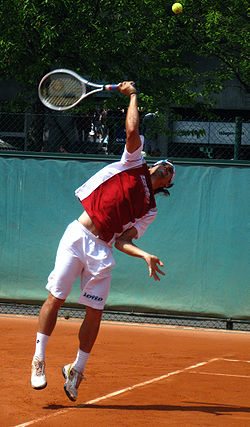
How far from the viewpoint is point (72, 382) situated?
4.62 metres

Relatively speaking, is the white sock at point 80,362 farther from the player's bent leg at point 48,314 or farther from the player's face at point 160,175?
the player's face at point 160,175

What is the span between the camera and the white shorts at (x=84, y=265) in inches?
185

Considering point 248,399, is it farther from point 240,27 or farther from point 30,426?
point 240,27

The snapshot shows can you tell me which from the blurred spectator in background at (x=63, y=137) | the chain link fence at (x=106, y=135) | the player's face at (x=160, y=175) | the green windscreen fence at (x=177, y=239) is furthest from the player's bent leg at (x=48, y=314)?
the blurred spectator in background at (x=63, y=137)

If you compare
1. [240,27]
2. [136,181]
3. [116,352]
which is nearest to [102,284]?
[136,181]

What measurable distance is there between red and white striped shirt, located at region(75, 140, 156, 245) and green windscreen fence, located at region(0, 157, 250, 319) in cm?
363

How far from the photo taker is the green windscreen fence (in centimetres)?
832

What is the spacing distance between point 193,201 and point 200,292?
3.65 feet

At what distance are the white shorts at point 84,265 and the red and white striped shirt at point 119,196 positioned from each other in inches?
4.1

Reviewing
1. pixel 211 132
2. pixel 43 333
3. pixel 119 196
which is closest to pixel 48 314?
pixel 43 333

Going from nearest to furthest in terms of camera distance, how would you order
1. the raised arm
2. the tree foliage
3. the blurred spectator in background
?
the raised arm
the blurred spectator in background
the tree foliage

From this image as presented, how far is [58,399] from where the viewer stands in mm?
4824

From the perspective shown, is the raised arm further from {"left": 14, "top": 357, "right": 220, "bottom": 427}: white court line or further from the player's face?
{"left": 14, "top": 357, "right": 220, "bottom": 427}: white court line

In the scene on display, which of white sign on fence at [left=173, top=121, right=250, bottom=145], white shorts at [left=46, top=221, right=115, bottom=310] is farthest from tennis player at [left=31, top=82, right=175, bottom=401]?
white sign on fence at [left=173, top=121, right=250, bottom=145]
